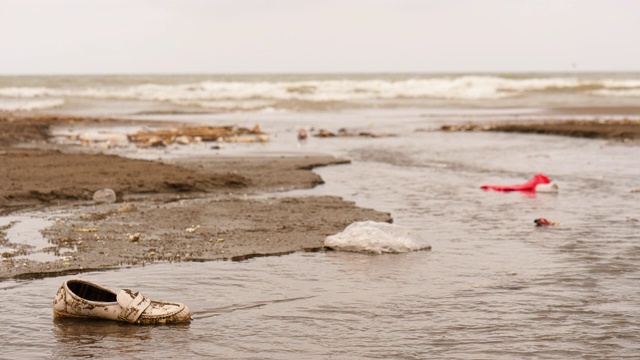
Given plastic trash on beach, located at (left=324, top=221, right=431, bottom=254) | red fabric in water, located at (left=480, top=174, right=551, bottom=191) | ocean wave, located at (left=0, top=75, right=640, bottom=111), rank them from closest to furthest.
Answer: plastic trash on beach, located at (left=324, top=221, right=431, bottom=254) < red fabric in water, located at (left=480, top=174, right=551, bottom=191) < ocean wave, located at (left=0, top=75, right=640, bottom=111)

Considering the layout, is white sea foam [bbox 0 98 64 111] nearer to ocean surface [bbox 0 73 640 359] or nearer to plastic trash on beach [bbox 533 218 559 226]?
Result: ocean surface [bbox 0 73 640 359]

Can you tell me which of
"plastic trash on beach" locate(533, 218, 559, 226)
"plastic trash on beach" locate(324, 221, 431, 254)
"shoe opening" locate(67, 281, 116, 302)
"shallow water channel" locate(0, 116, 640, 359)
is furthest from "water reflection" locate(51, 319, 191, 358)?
"plastic trash on beach" locate(533, 218, 559, 226)

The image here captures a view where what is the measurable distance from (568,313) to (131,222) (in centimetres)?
615

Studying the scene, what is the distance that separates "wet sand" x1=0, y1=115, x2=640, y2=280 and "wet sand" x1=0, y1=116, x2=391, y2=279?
0.04 feet

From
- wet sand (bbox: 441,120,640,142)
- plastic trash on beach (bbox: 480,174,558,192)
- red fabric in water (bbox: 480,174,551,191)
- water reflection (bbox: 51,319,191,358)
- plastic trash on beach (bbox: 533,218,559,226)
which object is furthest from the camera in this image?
wet sand (bbox: 441,120,640,142)

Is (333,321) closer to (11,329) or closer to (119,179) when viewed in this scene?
(11,329)

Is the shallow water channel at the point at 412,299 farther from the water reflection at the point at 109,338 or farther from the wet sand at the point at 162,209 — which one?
the wet sand at the point at 162,209

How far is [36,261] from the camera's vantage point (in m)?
8.91

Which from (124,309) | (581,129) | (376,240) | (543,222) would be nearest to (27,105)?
(581,129)

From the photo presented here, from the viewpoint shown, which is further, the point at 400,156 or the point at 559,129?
the point at 559,129

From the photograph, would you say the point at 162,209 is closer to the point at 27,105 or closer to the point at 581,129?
the point at 581,129

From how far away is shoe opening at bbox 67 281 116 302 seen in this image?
718 centimetres

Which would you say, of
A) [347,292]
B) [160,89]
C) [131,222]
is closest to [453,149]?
[131,222]

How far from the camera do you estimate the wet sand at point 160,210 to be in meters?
9.51
